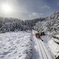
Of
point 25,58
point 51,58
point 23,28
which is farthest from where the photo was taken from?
point 23,28

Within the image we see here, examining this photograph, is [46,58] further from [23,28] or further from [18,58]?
[23,28]

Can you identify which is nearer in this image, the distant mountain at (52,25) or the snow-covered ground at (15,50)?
the snow-covered ground at (15,50)

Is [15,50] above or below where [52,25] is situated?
below

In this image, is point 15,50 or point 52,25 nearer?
point 15,50

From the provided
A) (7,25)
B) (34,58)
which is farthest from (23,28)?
(34,58)

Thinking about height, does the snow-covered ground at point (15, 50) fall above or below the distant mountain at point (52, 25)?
below

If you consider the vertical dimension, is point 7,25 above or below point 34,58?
above

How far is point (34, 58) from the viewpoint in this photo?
609 centimetres

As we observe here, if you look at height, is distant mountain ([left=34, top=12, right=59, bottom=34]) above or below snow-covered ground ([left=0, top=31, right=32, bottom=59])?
above

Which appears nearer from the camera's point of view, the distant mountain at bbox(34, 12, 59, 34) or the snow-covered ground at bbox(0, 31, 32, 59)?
the snow-covered ground at bbox(0, 31, 32, 59)

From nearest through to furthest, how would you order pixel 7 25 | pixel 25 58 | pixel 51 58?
pixel 25 58, pixel 51 58, pixel 7 25

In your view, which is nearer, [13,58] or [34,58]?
[13,58]

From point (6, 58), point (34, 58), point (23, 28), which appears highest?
point (23, 28)

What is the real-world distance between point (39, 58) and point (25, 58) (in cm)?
219
